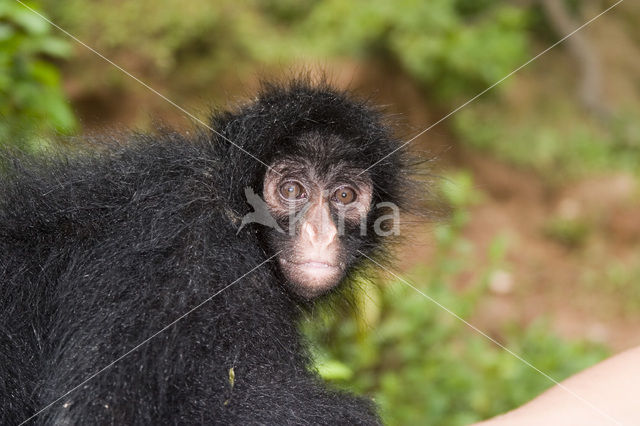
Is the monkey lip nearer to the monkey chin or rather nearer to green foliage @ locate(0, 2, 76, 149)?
the monkey chin

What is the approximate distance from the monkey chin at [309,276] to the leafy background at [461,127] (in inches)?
49.7

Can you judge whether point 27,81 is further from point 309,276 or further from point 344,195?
point 309,276

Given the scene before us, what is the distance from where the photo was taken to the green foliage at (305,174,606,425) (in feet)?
18.4

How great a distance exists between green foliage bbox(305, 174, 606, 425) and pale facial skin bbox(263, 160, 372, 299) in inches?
73.4

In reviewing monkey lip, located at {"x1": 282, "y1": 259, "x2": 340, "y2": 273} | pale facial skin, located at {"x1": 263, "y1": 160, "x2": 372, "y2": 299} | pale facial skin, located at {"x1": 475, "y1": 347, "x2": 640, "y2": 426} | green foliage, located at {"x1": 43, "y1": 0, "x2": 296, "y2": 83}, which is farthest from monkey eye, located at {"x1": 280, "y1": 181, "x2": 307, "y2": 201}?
green foliage, located at {"x1": 43, "y1": 0, "x2": 296, "y2": 83}

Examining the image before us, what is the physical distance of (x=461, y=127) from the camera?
11.3 meters

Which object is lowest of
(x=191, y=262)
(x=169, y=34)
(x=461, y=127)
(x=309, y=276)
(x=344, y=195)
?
(x=191, y=262)

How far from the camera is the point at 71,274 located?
2.87m

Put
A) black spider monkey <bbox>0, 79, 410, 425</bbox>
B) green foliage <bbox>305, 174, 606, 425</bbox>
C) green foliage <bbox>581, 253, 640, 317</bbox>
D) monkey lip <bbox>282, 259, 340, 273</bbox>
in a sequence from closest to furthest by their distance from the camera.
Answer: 1. black spider monkey <bbox>0, 79, 410, 425</bbox>
2. monkey lip <bbox>282, 259, 340, 273</bbox>
3. green foliage <bbox>305, 174, 606, 425</bbox>
4. green foliage <bbox>581, 253, 640, 317</bbox>

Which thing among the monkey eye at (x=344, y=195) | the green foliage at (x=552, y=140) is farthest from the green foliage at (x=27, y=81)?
the green foliage at (x=552, y=140)

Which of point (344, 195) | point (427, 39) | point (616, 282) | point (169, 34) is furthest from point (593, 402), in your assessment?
point (427, 39)

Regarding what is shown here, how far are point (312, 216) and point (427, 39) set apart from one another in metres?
6.82

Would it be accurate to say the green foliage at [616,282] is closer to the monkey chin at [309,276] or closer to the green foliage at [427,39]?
the green foliage at [427,39]

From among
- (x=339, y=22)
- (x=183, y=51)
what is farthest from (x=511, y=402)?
(x=339, y=22)
